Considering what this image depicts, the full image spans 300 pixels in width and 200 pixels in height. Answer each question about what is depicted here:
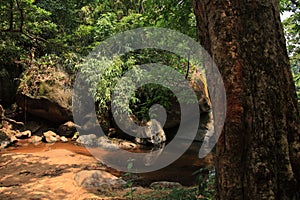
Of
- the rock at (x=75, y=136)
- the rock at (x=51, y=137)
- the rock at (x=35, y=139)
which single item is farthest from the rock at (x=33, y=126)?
the rock at (x=75, y=136)

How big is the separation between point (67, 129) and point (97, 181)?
5.95 m

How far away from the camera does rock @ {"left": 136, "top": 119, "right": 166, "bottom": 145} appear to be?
9935 mm

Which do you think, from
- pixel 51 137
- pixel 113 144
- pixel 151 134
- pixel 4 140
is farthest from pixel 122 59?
pixel 4 140

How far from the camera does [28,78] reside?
34.2ft

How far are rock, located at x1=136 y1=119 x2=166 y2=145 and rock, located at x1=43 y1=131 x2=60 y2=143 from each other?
3089 mm

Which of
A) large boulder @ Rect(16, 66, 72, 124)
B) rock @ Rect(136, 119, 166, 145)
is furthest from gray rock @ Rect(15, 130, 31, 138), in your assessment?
rock @ Rect(136, 119, 166, 145)

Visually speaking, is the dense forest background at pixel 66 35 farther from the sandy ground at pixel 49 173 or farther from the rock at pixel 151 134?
the sandy ground at pixel 49 173

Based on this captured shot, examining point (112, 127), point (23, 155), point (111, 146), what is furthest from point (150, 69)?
point (23, 155)

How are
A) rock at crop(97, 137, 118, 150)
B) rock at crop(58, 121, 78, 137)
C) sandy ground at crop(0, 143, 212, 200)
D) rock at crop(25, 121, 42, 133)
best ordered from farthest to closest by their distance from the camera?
1. rock at crop(25, 121, 42, 133)
2. rock at crop(58, 121, 78, 137)
3. rock at crop(97, 137, 118, 150)
4. sandy ground at crop(0, 143, 212, 200)

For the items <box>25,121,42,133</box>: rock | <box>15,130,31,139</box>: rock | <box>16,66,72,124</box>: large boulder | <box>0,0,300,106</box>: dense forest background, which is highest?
<box>0,0,300,106</box>: dense forest background

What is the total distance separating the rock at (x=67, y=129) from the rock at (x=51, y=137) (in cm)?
41

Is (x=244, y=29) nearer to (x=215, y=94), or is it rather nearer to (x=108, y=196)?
(x=215, y=94)

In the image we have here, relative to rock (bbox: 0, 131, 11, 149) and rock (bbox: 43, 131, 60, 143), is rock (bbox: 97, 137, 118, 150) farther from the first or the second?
rock (bbox: 0, 131, 11, 149)

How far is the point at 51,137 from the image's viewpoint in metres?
9.62
